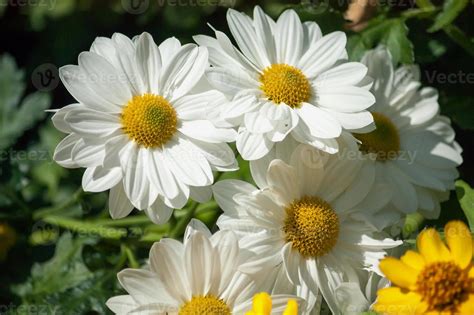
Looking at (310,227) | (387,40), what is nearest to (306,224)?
(310,227)

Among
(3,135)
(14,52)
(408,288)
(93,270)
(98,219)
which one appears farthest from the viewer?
(14,52)

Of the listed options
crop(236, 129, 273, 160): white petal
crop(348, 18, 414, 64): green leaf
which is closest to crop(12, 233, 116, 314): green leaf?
crop(236, 129, 273, 160): white petal

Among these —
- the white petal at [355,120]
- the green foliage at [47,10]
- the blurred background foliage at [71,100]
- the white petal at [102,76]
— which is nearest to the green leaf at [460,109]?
the blurred background foliage at [71,100]

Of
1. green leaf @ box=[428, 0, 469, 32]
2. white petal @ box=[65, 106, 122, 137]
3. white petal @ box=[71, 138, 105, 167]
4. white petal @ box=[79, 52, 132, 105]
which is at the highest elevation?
white petal @ box=[79, 52, 132, 105]

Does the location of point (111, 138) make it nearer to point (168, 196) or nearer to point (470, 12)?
point (168, 196)

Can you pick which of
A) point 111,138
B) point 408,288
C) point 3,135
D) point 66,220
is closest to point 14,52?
point 3,135

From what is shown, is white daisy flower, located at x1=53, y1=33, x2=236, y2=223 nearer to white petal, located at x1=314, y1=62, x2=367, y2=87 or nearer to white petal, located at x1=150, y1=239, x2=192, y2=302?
white petal, located at x1=150, y1=239, x2=192, y2=302

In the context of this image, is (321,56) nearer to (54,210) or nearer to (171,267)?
(171,267)
